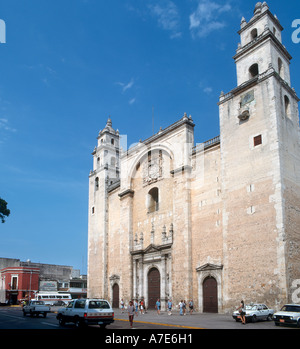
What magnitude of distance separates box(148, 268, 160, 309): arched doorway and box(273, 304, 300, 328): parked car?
15.0 metres

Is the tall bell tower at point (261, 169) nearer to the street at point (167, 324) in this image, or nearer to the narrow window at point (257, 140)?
the narrow window at point (257, 140)

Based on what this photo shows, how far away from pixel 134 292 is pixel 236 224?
46.2 ft

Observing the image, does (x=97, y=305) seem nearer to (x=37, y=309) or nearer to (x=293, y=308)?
(x=293, y=308)

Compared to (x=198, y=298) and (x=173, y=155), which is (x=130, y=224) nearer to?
(x=173, y=155)

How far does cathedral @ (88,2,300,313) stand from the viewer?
23609mm

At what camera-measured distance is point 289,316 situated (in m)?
→ 18.1

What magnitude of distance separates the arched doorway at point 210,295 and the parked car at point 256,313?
227 inches

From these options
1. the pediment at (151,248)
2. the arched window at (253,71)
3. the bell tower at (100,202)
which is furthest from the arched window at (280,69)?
the bell tower at (100,202)

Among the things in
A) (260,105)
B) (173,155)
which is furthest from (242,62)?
(173,155)

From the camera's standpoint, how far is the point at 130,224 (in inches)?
1468

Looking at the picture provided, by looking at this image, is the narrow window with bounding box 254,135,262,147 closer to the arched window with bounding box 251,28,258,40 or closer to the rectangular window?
the rectangular window

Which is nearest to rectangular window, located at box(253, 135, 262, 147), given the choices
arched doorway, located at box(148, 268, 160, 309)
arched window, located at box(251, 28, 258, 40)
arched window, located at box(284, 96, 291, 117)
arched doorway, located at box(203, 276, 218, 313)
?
arched window, located at box(284, 96, 291, 117)

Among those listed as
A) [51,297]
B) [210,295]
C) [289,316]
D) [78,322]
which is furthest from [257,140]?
[51,297]

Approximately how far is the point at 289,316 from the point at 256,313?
2.84 m
